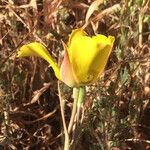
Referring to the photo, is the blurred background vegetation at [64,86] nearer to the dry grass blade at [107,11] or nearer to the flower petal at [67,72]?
the dry grass blade at [107,11]

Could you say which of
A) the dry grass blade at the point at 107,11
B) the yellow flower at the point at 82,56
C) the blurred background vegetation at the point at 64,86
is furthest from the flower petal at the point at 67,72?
the dry grass blade at the point at 107,11

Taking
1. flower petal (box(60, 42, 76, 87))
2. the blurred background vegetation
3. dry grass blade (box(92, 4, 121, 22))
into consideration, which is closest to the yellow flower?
flower petal (box(60, 42, 76, 87))

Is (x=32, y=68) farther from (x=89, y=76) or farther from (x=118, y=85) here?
(x=89, y=76)

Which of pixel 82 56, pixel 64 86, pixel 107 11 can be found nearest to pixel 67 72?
pixel 82 56

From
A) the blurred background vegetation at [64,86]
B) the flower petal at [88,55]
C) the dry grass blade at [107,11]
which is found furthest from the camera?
the dry grass blade at [107,11]

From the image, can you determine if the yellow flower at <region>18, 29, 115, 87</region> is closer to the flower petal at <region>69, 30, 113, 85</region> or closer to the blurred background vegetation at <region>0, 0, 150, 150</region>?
the flower petal at <region>69, 30, 113, 85</region>
